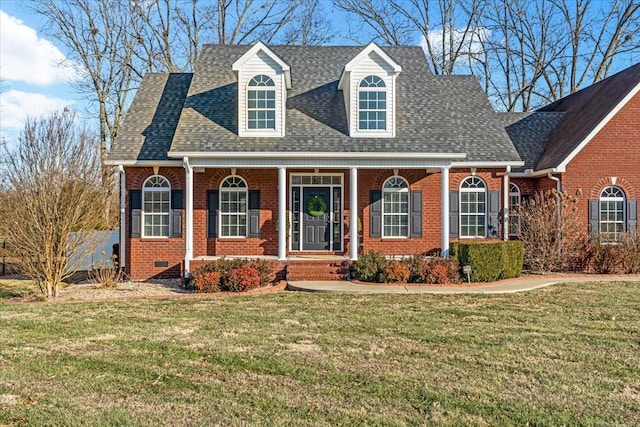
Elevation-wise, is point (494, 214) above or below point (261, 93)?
below

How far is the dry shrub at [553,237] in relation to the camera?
14570 millimetres

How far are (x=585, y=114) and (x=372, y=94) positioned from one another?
819 cm

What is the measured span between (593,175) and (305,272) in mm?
9709

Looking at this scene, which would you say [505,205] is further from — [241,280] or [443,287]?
[241,280]

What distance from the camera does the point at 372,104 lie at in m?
14.7

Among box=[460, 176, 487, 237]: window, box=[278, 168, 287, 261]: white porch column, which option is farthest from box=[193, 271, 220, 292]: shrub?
box=[460, 176, 487, 237]: window

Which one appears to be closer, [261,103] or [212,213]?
[261,103]

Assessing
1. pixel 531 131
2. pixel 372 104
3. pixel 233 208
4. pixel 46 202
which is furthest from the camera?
pixel 531 131

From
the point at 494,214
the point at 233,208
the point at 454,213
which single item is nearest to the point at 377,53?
the point at 454,213

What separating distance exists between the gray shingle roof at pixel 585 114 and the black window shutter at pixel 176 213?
11.6 metres

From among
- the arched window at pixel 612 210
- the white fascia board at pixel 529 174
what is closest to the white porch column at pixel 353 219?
the white fascia board at pixel 529 174

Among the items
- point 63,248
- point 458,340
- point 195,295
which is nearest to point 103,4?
point 63,248

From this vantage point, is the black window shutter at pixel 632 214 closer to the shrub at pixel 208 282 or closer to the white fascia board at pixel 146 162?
the shrub at pixel 208 282

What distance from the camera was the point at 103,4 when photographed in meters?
27.9
